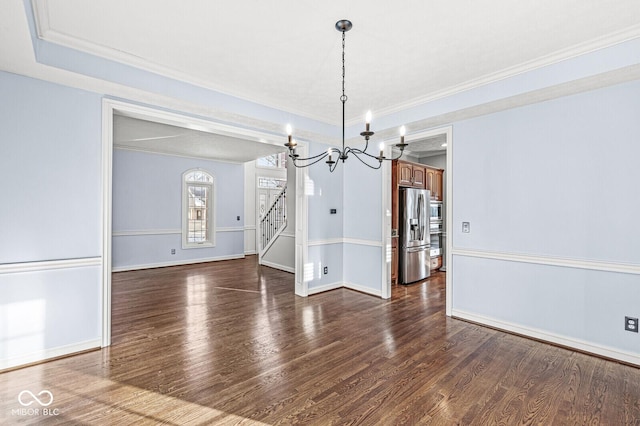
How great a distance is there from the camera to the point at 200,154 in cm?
757

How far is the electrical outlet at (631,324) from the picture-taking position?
2.76 metres

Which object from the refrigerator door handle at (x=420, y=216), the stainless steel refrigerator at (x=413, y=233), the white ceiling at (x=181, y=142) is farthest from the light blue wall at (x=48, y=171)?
the refrigerator door handle at (x=420, y=216)

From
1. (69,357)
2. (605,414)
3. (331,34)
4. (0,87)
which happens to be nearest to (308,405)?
(605,414)

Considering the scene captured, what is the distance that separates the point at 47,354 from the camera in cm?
277

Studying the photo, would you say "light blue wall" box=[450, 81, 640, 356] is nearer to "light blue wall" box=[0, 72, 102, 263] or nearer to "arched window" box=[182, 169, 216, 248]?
"light blue wall" box=[0, 72, 102, 263]

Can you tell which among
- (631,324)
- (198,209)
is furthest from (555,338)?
(198,209)

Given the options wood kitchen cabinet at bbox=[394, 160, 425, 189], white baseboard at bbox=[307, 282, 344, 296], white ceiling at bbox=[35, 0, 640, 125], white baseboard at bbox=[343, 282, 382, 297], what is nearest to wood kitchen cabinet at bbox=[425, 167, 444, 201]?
wood kitchen cabinet at bbox=[394, 160, 425, 189]

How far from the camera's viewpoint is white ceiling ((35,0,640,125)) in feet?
7.36

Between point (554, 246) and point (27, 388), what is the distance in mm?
4836

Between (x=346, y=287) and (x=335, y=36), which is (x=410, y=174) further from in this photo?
(x=335, y=36)

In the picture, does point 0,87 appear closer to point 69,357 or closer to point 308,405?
point 69,357

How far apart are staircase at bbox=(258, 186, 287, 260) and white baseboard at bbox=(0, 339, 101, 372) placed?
4.42m

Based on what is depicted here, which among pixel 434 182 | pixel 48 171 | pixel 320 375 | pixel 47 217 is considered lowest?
pixel 320 375

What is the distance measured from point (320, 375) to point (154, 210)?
6381 mm
